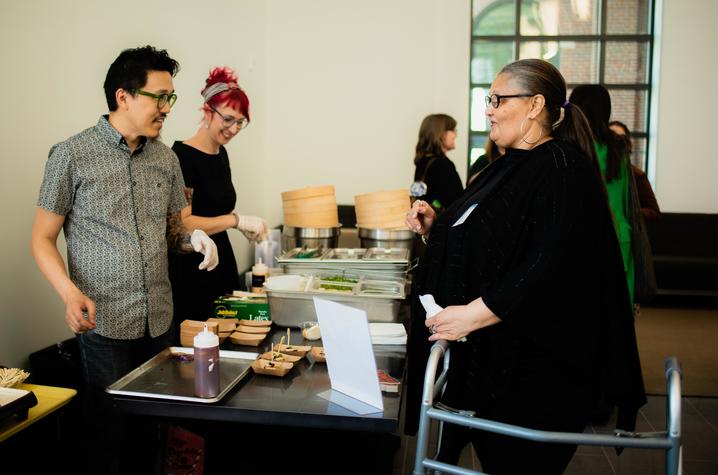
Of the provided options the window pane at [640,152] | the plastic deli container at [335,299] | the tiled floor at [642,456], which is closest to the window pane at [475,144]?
the window pane at [640,152]

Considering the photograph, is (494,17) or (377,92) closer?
(377,92)

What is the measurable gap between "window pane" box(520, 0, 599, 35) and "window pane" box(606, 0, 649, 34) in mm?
141

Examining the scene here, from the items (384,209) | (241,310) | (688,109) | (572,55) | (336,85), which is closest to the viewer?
(241,310)

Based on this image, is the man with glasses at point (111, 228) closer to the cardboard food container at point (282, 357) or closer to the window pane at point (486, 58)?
the cardboard food container at point (282, 357)

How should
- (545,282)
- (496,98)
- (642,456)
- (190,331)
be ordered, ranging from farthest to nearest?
(642,456) → (190,331) → (496,98) → (545,282)

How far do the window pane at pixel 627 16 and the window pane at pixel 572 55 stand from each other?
0.27 meters

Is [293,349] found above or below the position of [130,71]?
below

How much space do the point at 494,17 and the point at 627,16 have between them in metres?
1.37

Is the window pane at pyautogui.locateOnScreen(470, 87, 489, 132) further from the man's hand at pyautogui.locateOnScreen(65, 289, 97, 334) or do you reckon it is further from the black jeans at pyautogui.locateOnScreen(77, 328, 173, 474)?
the man's hand at pyautogui.locateOnScreen(65, 289, 97, 334)

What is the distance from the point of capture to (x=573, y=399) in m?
1.43

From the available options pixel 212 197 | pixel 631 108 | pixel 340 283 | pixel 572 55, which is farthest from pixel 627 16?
pixel 340 283

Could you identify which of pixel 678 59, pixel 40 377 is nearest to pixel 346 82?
pixel 678 59

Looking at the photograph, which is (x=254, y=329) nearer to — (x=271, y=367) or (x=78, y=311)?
(x=271, y=367)

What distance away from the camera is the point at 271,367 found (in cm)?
167
